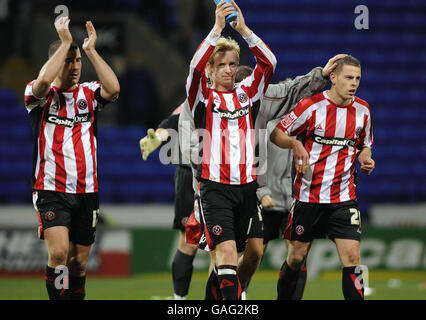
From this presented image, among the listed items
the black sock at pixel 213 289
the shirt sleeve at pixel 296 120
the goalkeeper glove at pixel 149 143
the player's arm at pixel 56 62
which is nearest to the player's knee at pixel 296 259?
the black sock at pixel 213 289

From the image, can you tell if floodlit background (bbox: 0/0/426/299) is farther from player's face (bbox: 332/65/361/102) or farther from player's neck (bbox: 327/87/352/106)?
player's face (bbox: 332/65/361/102)

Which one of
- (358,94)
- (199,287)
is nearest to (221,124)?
(199,287)

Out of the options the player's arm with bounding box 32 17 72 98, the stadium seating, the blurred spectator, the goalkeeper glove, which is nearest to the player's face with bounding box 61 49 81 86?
the player's arm with bounding box 32 17 72 98

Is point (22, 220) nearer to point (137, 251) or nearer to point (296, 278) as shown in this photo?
point (137, 251)

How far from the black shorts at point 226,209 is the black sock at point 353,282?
31.4 inches

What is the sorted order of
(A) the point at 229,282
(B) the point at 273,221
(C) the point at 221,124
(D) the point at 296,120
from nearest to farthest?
(A) the point at 229,282
(C) the point at 221,124
(D) the point at 296,120
(B) the point at 273,221

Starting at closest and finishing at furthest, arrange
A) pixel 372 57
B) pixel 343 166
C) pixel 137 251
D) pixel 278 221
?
pixel 343 166 → pixel 278 221 → pixel 137 251 → pixel 372 57

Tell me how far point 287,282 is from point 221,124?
148 centimetres

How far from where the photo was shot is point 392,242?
34.9 ft

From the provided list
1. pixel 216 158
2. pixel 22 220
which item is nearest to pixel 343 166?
pixel 216 158

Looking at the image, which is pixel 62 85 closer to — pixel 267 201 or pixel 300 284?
pixel 267 201

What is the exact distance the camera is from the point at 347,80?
564 centimetres

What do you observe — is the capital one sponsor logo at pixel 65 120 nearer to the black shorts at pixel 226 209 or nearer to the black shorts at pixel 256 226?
the black shorts at pixel 226 209

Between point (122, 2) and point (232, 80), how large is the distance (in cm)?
965
